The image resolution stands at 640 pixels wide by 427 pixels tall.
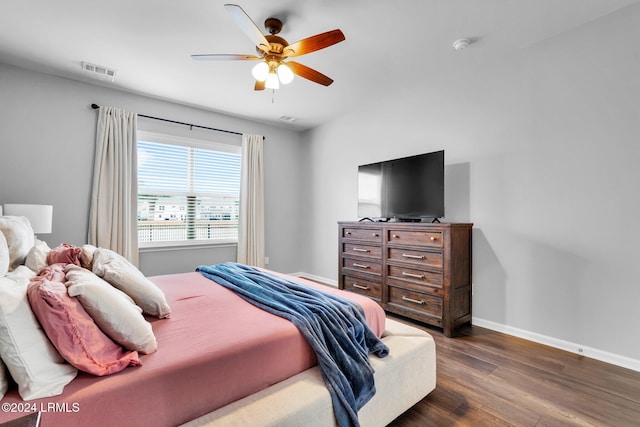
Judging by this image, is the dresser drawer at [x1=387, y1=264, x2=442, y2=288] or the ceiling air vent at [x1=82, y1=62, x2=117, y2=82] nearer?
the dresser drawer at [x1=387, y1=264, x2=442, y2=288]

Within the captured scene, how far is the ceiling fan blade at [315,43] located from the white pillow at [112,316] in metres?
1.91

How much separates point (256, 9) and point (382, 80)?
66.8 inches

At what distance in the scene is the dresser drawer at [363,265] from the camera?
11.1 feet

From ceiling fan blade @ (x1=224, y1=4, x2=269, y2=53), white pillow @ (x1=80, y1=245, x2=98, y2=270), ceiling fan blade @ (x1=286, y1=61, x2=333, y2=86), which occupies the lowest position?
white pillow @ (x1=80, y1=245, x2=98, y2=270)

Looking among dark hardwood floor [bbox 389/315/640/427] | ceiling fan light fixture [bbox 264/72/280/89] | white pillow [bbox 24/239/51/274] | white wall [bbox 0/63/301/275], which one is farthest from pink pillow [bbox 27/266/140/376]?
white wall [bbox 0/63/301/275]

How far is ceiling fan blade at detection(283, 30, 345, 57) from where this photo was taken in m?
1.95

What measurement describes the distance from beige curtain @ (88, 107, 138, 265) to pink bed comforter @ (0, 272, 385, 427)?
243 centimetres

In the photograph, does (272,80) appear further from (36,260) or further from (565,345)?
(565,345)

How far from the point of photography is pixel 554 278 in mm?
2508

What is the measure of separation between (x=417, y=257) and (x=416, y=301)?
45 centimetres

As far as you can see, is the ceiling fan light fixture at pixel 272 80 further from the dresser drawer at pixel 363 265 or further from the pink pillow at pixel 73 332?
the dresser drawer at pixel 363 265

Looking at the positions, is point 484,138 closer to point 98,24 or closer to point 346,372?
point 346,372

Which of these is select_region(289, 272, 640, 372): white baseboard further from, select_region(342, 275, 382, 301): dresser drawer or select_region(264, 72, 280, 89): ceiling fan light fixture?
select_region(264, 72, 280, 89): ceiling fan light fixture

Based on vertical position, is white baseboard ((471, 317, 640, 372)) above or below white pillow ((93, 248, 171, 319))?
below
